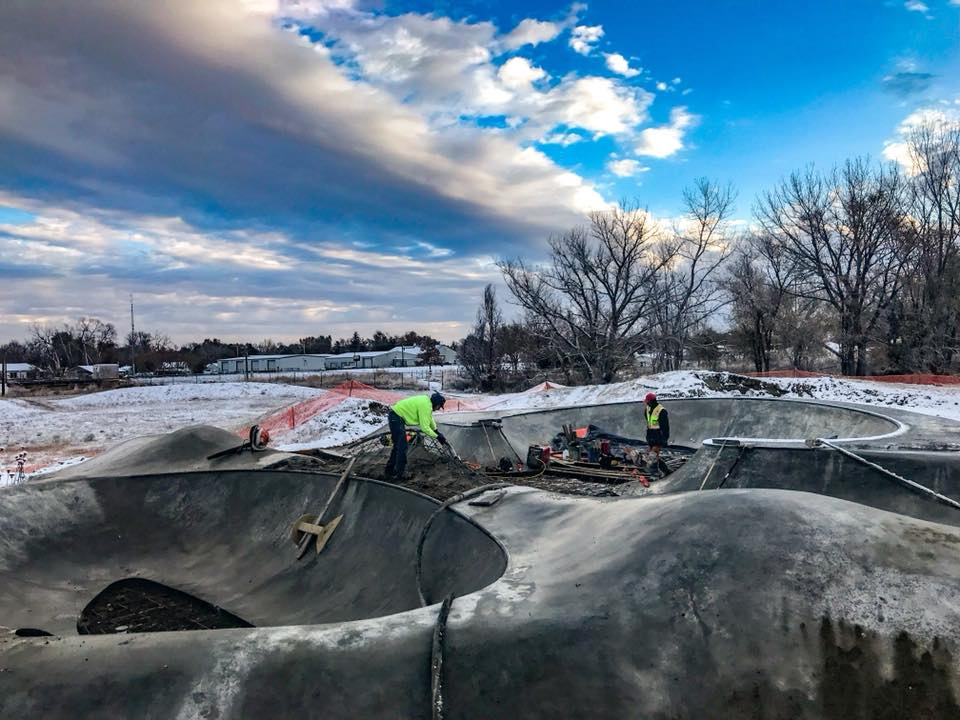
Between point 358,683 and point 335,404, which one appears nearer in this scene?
point 358,683

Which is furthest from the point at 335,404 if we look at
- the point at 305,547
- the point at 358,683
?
the point at 358,683

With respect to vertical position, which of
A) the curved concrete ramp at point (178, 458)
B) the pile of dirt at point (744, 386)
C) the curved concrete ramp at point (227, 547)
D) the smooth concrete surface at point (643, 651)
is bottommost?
the curved concrete ramp at point (227, 547)

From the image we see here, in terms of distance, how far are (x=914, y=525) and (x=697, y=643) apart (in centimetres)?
142

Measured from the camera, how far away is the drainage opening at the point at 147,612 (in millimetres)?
6836

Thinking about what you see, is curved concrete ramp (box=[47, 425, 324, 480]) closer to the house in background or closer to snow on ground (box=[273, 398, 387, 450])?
snow on ground (box=[273, 398, 387, 450])

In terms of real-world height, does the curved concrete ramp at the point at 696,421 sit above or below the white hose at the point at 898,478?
below

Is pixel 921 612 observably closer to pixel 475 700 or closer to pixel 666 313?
pixel 475 700

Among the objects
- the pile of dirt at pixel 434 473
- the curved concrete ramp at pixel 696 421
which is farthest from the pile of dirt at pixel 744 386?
the pile of dirt at pixel 434 473

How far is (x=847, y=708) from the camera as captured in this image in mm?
2615

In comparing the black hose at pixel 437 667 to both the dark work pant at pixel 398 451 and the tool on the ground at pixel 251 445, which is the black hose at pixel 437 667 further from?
the tool on the ground at pixel 251 445

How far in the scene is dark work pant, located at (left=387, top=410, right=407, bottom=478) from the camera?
8008 mm

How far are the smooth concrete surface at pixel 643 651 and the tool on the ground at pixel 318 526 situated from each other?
4.50 meters

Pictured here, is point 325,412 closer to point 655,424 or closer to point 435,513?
point 655,424

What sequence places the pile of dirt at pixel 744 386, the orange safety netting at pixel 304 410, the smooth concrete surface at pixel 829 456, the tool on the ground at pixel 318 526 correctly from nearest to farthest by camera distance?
the smooth concrete surface at pixel 829 456, the tool on the ground at pixel 318 526, the pile of dirt at pixel 744 386, the orange safety netting at pixel 304 410
